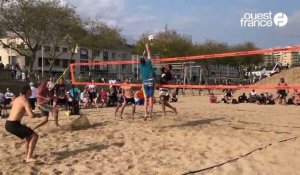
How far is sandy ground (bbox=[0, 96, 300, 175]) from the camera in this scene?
25.2 ft

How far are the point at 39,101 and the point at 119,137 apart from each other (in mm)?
2284

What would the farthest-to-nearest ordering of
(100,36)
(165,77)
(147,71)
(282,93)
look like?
(100,36) < (282,93) < (165,77) < (147,71)

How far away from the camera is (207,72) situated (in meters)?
56.5

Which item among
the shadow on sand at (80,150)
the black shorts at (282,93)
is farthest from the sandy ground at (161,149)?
the black shorts at (282,93)

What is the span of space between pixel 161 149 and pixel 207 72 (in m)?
48.4

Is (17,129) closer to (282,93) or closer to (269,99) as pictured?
(282,93)

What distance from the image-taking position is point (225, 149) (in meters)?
8.72

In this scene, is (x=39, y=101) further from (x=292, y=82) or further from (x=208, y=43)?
(x=208, y=43)

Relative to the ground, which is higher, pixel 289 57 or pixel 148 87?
pixel 289 57

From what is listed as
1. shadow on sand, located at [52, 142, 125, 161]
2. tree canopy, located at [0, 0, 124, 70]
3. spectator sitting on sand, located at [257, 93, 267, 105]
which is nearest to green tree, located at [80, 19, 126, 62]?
tree canopy, located at [0, 0, 124, 70]

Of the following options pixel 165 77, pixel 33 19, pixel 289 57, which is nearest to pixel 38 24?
pixel 33 19

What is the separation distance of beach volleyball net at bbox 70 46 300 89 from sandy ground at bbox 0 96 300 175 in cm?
100

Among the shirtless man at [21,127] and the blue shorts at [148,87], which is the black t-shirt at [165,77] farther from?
the shirtless man at [21,127]

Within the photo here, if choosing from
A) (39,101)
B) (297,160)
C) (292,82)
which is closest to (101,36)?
(292,82)
